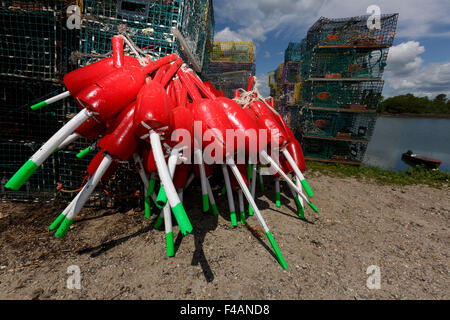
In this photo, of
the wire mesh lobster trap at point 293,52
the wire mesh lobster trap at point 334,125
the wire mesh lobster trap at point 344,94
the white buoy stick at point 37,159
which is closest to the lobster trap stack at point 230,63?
the wire mesh lobster trap at point 344,94

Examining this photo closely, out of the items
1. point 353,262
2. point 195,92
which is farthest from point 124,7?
point 353,262

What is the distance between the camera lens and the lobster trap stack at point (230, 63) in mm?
7484

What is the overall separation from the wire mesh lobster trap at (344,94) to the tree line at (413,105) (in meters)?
72.1

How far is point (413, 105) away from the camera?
66.2 meters

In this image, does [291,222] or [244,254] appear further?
[291,222]

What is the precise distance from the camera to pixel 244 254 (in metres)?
2.34

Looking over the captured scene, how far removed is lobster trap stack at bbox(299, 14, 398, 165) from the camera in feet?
20.6

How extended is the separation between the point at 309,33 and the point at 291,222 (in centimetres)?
701

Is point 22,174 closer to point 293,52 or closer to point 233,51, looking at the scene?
point 233,51

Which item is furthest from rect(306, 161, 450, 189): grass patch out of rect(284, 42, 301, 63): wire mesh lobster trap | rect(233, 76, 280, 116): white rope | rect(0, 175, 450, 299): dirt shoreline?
rect(284, 42, 301, 63): wire mesh lobster trap

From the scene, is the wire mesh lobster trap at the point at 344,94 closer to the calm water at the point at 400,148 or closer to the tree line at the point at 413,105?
the calm water at the point at 400,148

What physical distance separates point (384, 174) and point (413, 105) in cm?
8529
